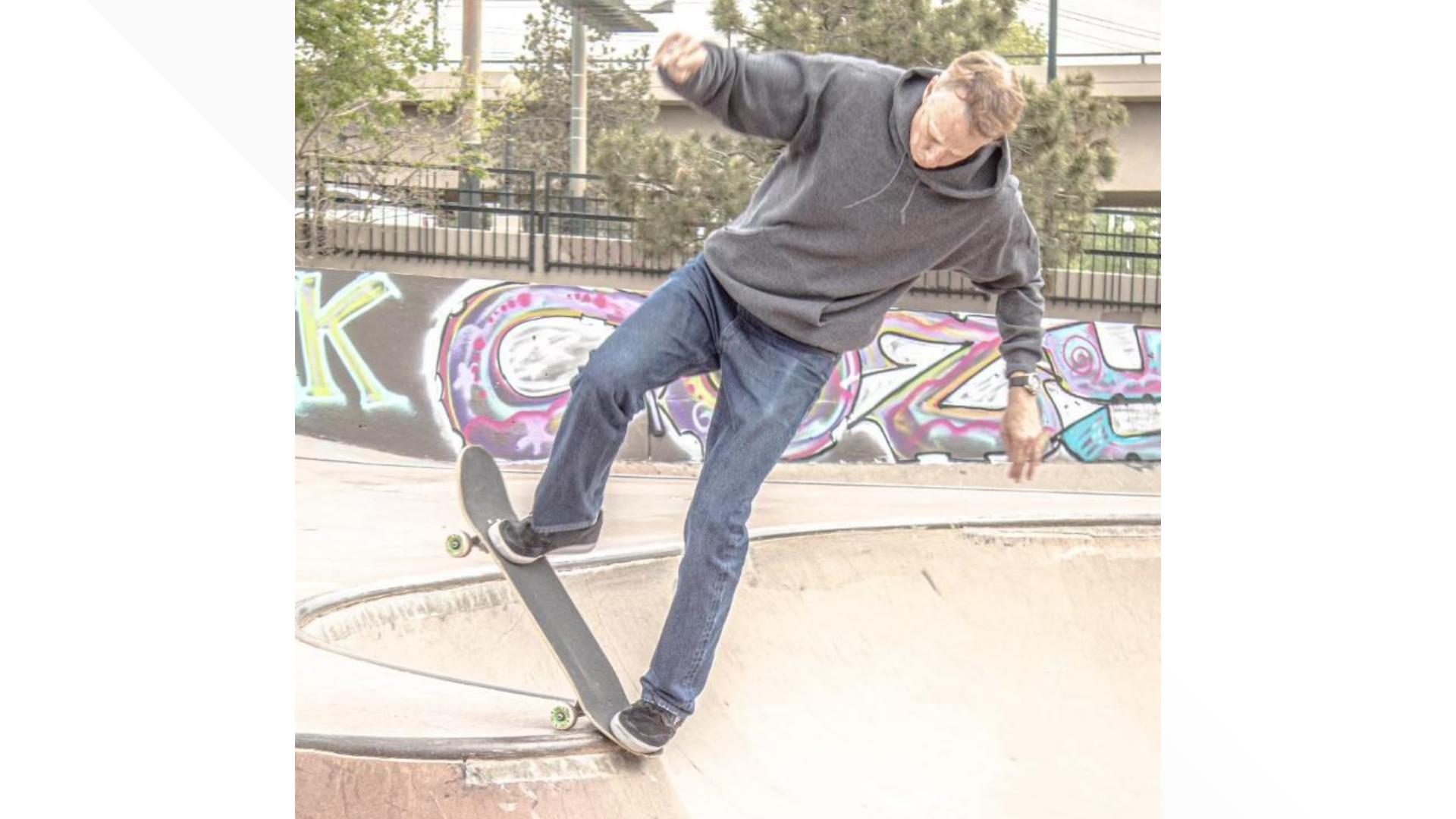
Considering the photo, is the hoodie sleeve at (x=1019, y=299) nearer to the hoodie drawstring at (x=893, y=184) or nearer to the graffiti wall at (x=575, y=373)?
the hoodie drawstring at (x=893, y=184)

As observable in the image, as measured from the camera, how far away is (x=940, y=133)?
11.5 feet

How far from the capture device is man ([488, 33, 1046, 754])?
3.68 metres

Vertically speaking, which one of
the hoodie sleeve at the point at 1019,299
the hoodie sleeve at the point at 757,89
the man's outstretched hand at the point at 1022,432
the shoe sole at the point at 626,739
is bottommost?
the shoe sole at the point at 626,739

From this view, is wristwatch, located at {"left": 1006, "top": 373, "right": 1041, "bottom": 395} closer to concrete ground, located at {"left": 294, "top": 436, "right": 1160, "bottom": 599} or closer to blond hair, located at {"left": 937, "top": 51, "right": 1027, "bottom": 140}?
blond hair, located at {"left": 937, "top": 51, "right": 1027, "bottom": 140}

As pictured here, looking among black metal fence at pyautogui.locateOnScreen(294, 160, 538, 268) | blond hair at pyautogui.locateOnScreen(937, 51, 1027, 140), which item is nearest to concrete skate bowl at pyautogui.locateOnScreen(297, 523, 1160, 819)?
blond hair at pyautogui.locateOnScreen(937, 51, 1027, 140)

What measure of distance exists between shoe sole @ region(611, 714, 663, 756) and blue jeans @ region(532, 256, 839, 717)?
0.42 ft

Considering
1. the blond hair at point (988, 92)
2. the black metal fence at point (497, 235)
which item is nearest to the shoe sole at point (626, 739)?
the blond hair at point (988, 92)

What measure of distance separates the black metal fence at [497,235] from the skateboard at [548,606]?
1422 centimetres

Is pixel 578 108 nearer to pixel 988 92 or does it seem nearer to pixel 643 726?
pixel 643 726

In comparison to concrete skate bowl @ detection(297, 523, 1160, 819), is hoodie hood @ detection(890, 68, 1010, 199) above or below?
above

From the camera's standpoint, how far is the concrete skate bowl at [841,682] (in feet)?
12.9

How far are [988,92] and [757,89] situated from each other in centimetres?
66

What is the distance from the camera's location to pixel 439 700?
14.8 feet
